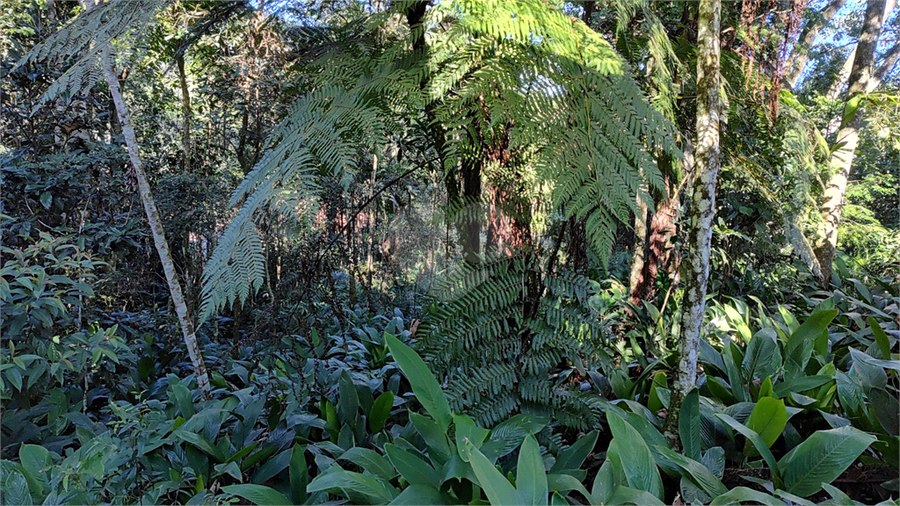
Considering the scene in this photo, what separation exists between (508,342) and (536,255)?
324 millimetres

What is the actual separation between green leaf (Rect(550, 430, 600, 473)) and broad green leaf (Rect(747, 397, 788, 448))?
21.6 inches

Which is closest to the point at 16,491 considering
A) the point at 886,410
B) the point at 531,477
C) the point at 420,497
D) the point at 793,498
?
the point at 420,497

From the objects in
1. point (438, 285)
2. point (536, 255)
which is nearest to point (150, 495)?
point (438, 285)

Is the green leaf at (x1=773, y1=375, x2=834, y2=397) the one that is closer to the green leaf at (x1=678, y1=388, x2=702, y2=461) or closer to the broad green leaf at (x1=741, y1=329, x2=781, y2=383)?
the broad green leaf at (x1=741, y1=329, x2=781, y2=383)

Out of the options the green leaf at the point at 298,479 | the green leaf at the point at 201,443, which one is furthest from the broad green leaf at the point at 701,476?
the green leaf at the point at 201,443

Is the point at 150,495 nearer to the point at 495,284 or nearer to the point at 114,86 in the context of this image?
the point at 495,284

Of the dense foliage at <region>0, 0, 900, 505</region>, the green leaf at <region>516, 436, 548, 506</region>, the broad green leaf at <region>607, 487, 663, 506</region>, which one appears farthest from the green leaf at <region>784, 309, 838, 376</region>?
the green leaf at <region>516, 436, 548, 506</region>

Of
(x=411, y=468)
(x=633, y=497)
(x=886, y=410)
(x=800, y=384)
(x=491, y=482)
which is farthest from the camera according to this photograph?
(x=800, y=384)

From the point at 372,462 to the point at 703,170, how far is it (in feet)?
4.74

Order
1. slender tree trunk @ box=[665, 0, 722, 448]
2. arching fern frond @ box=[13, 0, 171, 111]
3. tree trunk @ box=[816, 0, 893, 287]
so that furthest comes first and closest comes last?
tree trunk @ box=[816, 0, 893, 287], arching fern frond @ box=[13, 0, 171, 111], slender tree trunk @ box=[665, 0, 722, 448]

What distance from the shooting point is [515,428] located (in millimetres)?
1559

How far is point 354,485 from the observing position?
56.2 inches

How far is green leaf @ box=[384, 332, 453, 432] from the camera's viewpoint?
1525mm

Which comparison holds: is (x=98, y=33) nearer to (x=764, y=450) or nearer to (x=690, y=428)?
(x=690, y=428)
